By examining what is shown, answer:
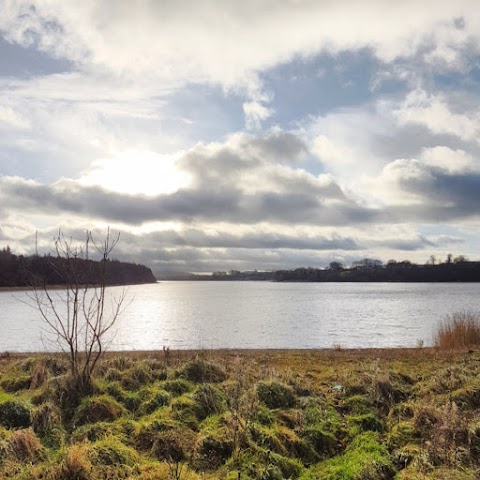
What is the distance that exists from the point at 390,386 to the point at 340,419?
1819 mm

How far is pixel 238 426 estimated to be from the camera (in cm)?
843

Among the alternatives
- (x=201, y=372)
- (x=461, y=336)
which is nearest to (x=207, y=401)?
(x=201, y=372)

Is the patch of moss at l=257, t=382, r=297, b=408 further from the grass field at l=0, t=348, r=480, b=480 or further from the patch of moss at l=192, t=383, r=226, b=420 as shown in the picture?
the patch of moss at l=192, t=383, r=226, b=420

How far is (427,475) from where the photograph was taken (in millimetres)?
6820

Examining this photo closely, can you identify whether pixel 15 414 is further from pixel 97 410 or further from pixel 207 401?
pixel 207 401

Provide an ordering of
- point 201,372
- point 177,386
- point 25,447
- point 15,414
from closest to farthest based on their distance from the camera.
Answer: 1. point 25,447
2. point 15,414
3. point 177,386
4. point 201,372

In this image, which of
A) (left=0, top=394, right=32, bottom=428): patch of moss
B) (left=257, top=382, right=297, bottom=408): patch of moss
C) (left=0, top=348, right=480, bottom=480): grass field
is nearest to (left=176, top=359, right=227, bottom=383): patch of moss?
(left=0, top=348, right=480, bottom=480): grass field

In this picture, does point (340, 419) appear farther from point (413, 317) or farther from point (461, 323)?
point (413, 317)

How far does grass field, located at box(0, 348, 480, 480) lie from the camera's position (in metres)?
7.33

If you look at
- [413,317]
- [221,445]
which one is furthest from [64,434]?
[413,317]

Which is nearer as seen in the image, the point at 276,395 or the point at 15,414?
the point at 15,414

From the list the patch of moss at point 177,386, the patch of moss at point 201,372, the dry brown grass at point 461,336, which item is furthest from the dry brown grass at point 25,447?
the dry brown grass at point 461,336

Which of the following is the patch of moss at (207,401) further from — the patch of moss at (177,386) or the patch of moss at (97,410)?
→ the patch of moss at (97,410)

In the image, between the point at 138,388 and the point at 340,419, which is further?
the point at 138,388
